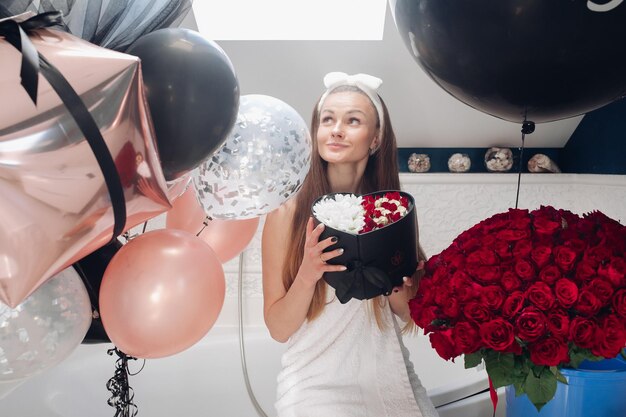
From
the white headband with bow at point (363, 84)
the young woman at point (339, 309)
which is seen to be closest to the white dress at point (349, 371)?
the young woman at point (339, 309)

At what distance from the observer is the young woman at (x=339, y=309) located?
4.16ft

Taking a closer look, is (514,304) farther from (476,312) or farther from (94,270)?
(94,270)

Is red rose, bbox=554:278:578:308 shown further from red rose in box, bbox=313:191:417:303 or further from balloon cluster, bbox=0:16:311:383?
balloon cluster, bbox=0:16:311:383

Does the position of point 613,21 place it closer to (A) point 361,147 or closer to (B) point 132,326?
(B) point 132,326

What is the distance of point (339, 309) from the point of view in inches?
55.2

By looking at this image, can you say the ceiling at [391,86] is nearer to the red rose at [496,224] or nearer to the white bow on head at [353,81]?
the white bow on head at [353,81]

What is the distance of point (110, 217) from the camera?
47 cm

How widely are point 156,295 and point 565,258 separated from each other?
573mm

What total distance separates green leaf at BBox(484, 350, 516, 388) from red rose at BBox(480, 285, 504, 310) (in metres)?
0.08

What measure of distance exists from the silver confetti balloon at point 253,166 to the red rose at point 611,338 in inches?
19.8

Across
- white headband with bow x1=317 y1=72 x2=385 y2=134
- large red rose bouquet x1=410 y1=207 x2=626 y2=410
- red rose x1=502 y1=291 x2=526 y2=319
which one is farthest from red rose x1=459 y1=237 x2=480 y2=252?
white headband with bow x1=317 y1=72 x2=385 y2=134

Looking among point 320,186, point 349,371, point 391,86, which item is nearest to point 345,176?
point 320,186

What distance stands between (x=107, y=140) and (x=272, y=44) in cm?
153

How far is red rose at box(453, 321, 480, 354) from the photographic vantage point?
697mm
